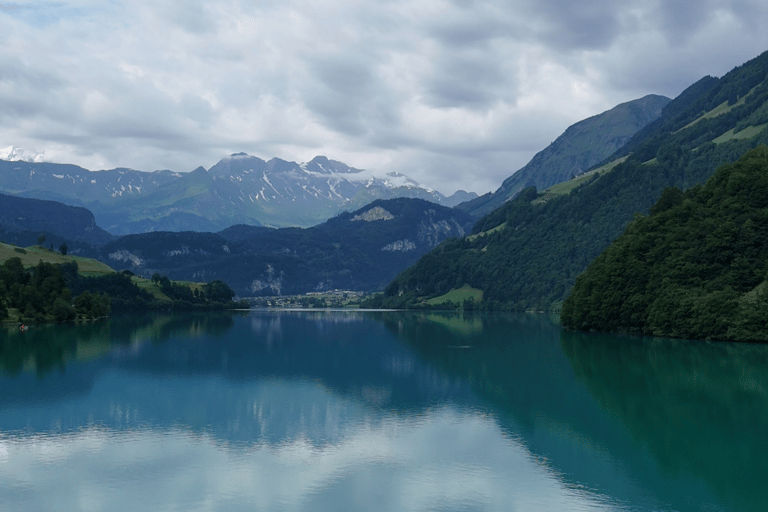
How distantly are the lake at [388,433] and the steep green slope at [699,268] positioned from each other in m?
15.7

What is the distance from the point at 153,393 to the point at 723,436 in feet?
Result: 133

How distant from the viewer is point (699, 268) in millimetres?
104812

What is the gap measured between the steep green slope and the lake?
15721 mm

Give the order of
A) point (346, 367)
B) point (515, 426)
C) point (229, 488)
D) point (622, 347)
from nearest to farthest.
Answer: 1. point (229, 488)
2. point (515, 426)
3. point (346, 367)
4. point (622, 347)

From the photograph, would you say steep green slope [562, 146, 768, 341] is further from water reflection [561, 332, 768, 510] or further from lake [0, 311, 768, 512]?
lake [0, 311, 768, 512]

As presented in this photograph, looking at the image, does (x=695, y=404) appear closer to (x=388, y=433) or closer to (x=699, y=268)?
(x=388, y=433)

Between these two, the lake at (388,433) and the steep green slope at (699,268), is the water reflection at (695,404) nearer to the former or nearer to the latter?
the lake at (388,433)

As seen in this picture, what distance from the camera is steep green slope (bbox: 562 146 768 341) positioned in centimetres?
9794

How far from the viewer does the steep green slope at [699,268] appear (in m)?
Answer: 97.9

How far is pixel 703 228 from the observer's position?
107562 mm

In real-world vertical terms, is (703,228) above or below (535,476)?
above

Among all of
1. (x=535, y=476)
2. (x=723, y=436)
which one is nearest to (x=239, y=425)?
(x=535, y=476)

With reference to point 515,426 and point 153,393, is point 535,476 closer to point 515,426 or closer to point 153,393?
point 515,426

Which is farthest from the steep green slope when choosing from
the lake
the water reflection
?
the lake
